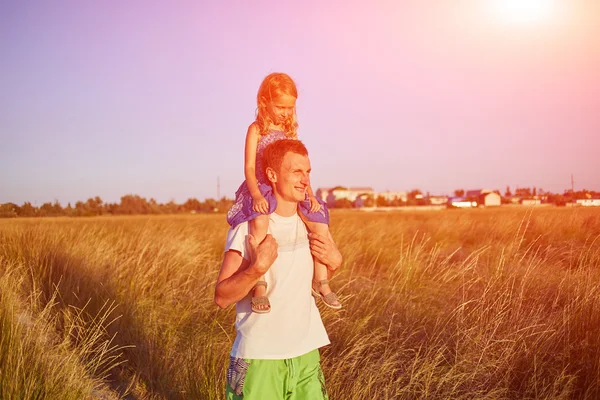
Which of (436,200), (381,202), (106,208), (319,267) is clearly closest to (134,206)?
(106,208)

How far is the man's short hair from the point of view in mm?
2461

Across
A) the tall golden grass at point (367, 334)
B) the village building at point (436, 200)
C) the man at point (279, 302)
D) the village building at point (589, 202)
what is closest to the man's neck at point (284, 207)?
the man at point (279, 302)

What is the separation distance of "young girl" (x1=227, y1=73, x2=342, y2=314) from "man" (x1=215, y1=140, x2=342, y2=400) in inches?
2.5

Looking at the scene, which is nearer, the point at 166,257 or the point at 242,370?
the point at 242,370

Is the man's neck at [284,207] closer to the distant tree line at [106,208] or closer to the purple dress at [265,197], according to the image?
the purple dress at [265,197]

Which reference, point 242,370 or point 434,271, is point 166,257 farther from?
point 242,370

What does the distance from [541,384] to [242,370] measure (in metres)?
2.65

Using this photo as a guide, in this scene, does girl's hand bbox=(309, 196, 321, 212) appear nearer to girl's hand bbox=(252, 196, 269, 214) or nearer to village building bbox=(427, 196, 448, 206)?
girl's hand bbox=(252, 196, 269, 214)

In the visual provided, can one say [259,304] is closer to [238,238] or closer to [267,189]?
[238,238]

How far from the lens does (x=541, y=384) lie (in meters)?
4.16

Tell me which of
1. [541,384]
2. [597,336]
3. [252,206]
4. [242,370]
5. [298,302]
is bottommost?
[541,384]

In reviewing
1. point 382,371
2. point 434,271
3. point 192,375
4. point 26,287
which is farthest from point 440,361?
point 26,287

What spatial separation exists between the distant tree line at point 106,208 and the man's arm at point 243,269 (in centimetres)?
825

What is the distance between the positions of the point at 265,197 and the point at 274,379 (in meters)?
0.77
